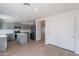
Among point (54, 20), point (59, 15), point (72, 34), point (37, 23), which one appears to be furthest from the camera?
point (37, 23)

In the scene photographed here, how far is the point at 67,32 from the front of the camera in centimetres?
500

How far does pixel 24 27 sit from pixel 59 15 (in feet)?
21.0

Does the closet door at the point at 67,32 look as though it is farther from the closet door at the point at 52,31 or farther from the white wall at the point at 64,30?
the closet door at the point at 52,31

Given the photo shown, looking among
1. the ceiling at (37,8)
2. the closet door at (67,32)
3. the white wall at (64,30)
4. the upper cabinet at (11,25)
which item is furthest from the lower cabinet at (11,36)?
the closet door at (67,32)

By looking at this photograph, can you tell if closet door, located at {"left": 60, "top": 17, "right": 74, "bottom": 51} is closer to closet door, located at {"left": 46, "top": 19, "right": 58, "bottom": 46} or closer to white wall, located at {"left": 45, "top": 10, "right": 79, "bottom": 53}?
white wall, located at {"left": 45, "top": 10, "right": 79, "bottom": 53}

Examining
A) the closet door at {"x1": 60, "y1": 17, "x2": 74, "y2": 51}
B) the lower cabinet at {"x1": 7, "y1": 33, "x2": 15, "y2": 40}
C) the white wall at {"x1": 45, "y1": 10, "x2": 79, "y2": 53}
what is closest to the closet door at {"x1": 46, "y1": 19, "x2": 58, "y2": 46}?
the white wall at {"x1": 45, "y1": 10, "x2": 79, "y2": 53}

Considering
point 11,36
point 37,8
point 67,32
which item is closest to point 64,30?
point 67,32

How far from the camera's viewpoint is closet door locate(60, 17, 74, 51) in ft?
15.5

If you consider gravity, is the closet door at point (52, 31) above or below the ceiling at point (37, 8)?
below

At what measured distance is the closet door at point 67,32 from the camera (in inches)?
186

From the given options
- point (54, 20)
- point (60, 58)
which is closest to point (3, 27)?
point (54, 20)

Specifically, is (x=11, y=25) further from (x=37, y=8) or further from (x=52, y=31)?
(x=37, y=8)

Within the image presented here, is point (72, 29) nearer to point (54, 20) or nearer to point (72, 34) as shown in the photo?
point (72, 34)

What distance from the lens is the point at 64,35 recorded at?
17.0ft
